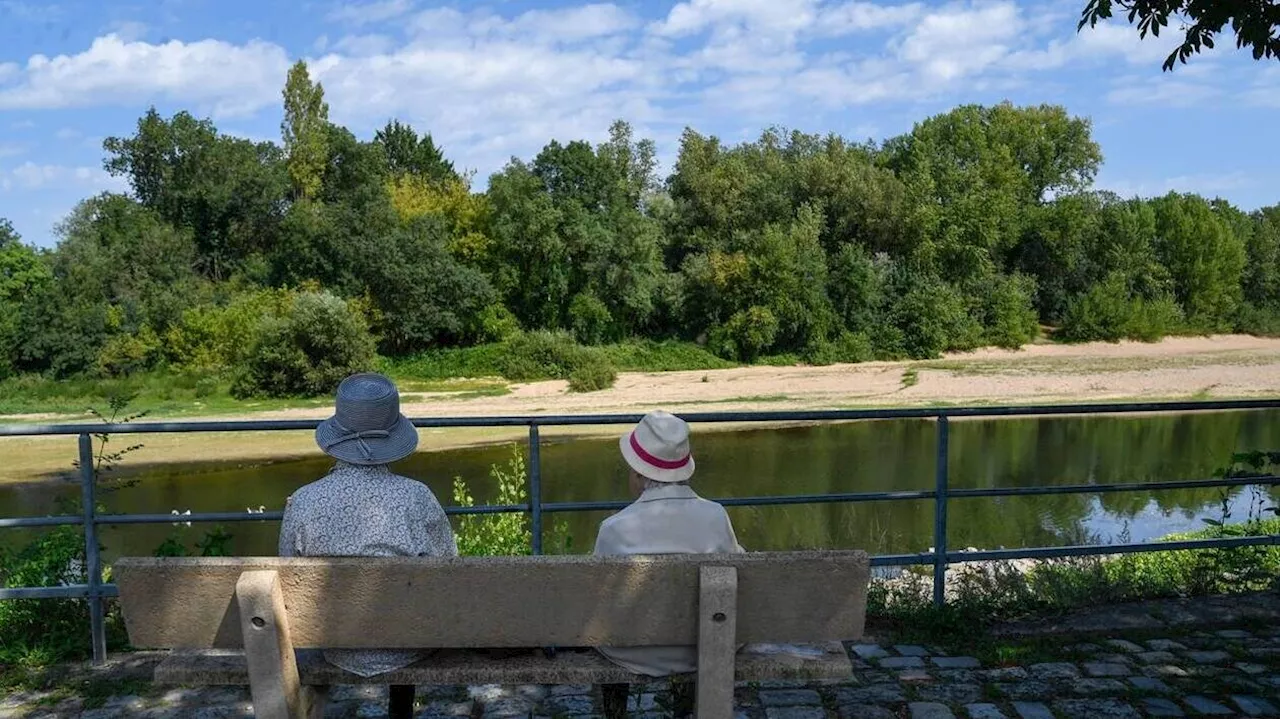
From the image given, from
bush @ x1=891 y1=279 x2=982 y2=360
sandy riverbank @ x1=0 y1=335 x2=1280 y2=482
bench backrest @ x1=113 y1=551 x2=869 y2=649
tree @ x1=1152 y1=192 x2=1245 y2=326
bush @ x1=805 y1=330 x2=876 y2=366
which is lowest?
sandy riverbank @ x1=0 y1=335 x2=1280 y2=482

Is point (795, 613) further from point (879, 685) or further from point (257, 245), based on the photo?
point (257, 245)

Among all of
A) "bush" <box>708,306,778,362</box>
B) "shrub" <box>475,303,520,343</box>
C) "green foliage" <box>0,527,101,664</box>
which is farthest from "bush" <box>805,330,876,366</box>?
"green foliage" <box>0,527,101,664</box>

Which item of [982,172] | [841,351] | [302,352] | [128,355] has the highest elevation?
[982,172]

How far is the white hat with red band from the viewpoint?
3.27m

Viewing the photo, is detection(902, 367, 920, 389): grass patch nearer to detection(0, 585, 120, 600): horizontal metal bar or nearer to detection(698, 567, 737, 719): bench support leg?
detection(0, 585, 120, 600): horizontal metal bar

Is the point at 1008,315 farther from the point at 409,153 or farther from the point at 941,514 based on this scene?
the point at 941,514

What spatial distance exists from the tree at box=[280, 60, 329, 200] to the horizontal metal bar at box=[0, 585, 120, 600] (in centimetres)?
4825

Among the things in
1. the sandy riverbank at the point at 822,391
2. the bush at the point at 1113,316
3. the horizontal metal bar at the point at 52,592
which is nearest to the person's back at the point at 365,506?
the horizontal metal bar at the point at 52,592

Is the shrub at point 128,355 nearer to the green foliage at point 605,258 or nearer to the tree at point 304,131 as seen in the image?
the green foliage at point 605,258

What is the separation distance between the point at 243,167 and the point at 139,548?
40.8 m

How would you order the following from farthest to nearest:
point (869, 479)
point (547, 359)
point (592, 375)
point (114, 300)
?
point (114, 300) → point (547, 359) → point (592, 375) → point (869, 479)

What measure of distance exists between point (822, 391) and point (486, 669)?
35713 mm

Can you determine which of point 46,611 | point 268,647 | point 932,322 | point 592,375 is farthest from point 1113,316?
point 268,647

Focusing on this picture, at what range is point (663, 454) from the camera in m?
3.27
